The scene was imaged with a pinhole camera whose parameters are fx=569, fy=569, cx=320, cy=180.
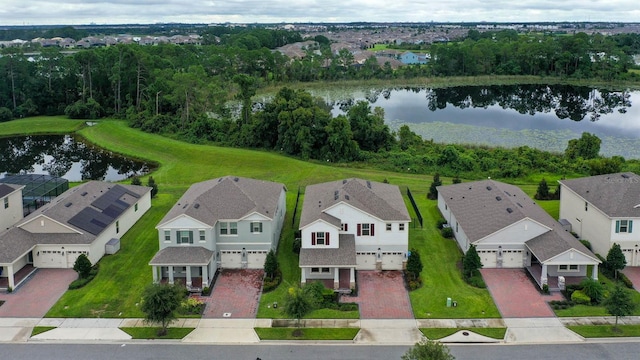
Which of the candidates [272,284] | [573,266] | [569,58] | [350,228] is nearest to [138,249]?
[272,284]

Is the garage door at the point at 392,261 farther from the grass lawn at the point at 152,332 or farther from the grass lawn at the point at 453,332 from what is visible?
the grass lawn at the point at 152,332

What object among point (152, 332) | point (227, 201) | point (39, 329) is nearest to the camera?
point (152, 332)

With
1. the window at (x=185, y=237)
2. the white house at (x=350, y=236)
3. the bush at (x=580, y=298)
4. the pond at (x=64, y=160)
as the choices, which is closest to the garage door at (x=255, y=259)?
the white house at (x=350, y=236)

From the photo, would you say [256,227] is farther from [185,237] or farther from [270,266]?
[185,237]

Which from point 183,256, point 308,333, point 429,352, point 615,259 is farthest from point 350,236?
point 615,259

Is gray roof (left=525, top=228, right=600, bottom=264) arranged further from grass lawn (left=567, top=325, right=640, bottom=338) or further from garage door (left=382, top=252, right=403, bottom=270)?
garage door (left=382, top=252, right=403, bottom=270)

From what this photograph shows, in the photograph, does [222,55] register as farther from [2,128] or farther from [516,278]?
[516,278]
